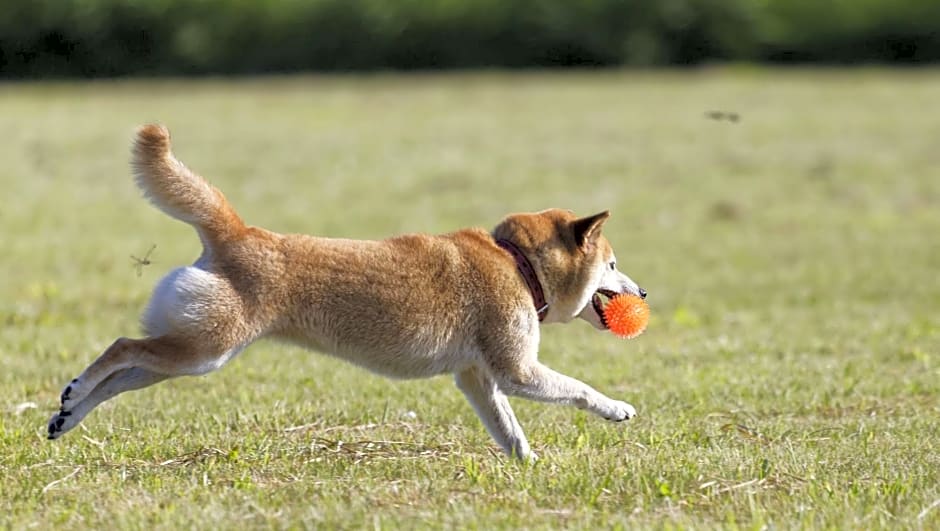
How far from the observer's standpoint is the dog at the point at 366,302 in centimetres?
553

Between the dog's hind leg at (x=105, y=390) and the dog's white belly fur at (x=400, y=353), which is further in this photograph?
the dog's hind leg at (x=105, y=390)

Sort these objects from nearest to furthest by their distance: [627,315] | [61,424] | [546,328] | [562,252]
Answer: [61,424]
[562,252]
[627,315]
[546,328]

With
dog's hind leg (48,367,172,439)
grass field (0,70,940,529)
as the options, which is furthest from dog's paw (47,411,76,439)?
grass field (0,70,940,529)

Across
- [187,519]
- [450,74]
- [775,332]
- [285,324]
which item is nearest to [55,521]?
[187,519]

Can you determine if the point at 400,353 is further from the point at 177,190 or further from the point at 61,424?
the point at 61,424

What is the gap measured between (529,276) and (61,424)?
2126 millimetres

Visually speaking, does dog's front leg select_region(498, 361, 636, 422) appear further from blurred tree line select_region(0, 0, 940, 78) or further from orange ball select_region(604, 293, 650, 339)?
blurred tree line select_region(0, 0, 940, 78)

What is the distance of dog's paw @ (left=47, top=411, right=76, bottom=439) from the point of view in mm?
5898

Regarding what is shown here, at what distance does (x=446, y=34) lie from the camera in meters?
37.7

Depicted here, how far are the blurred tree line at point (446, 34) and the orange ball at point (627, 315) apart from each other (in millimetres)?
30979

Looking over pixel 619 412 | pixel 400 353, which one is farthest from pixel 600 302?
pixel 400 353

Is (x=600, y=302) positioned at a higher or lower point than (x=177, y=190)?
lower

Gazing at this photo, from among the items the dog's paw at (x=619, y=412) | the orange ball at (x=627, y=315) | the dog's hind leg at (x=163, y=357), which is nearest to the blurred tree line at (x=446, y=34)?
the orange ball at (x=627, y=315)

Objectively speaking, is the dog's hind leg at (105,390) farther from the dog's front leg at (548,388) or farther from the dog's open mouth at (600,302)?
the dog's open mouth at (600,302)
